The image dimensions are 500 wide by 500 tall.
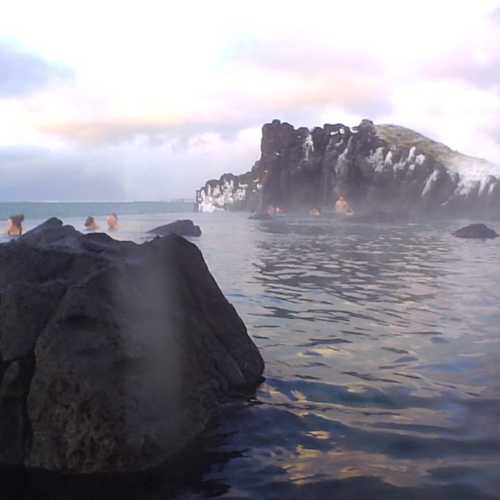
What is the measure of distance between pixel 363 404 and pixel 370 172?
101072 millimetres

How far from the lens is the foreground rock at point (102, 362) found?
18.0 ft

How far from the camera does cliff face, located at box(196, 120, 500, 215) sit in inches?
3703

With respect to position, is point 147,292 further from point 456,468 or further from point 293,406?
point 456,468

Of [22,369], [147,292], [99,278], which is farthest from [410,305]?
[22,369]

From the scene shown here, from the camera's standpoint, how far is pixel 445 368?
862 centimetres

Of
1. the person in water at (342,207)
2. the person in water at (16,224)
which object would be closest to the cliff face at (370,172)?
the person in water at (342,207)

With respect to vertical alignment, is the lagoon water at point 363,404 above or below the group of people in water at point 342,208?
below

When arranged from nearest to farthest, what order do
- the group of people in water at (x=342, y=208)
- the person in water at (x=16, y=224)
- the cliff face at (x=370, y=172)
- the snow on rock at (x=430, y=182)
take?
the person in water at (x=16, y=224), the cliff face at (x=370, y=172), the snow on rock at (x=430, y=182), the group of people in water at (x=342, y=208)

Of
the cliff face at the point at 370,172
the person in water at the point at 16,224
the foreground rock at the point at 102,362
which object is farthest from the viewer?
the cliff face at the point at 370,172

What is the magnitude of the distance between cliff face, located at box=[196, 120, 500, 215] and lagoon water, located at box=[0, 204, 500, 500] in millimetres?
81555

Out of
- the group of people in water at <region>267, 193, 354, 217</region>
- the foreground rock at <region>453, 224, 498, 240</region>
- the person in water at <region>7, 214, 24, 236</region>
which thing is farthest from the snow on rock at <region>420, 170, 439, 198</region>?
the person in water at <region>7, 214, 24, 236</region>

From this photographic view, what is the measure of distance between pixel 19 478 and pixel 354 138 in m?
110

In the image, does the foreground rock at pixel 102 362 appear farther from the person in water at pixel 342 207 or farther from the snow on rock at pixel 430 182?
the person in water at pixel 342 207

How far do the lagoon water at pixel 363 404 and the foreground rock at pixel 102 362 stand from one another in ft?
1.64
